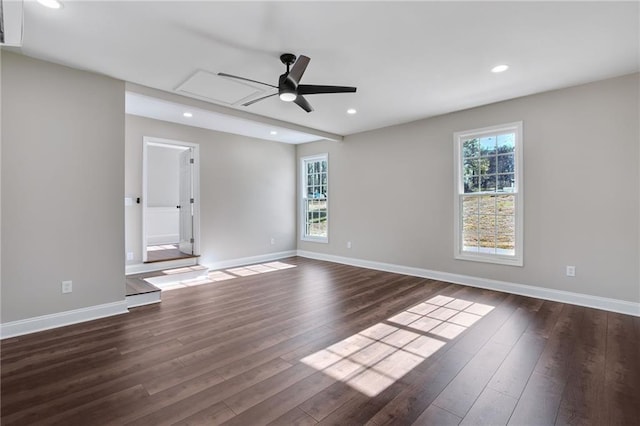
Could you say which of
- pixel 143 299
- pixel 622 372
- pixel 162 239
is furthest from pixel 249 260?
pixel 622 372

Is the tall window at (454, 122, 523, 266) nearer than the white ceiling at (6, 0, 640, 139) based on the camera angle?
No

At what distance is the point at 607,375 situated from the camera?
7.25 feet

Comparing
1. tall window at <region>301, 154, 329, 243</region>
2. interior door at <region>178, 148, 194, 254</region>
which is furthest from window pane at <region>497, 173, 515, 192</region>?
interior door at <region>178, 148, 194, 254</region>

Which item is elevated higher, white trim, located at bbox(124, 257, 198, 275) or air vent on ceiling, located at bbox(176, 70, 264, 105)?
air vent on ceiling, located at bbox(176, 70, 264, 105)

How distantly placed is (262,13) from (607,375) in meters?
3.77

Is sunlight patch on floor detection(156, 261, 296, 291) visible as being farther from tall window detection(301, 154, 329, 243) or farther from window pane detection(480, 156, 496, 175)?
window pane detection(480, 156, 496, 175)

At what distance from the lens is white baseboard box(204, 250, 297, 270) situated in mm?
5889

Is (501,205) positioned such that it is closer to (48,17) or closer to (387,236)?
(387,236)

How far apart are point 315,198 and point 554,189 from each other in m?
4.53

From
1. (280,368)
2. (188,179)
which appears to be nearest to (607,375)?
(280,368)

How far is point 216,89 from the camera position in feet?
12.1

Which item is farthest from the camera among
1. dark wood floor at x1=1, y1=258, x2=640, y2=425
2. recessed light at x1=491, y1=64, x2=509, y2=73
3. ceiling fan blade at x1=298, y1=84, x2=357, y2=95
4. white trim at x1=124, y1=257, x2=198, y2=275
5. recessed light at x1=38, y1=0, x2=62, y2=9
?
white trim at x1=124, y1=257, x2=198, y2=275

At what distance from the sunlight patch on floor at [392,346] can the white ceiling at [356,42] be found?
2.75 metres

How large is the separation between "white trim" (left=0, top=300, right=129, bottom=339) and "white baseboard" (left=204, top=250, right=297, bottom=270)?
7.61 feet
